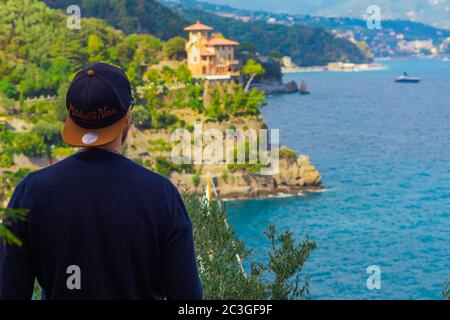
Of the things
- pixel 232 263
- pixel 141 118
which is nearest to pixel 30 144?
pixel 141 118

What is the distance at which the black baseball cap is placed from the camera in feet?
8.90

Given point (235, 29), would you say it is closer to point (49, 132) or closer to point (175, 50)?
point (175, 50)

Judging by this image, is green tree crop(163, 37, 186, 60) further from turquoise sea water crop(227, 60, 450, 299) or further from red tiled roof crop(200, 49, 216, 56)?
turquoise sea water crop(227, 60, 450, 299)

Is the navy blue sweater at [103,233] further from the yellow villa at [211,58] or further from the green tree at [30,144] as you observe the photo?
the yellow villa at [211,58]

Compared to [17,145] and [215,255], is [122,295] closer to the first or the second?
[215,255]

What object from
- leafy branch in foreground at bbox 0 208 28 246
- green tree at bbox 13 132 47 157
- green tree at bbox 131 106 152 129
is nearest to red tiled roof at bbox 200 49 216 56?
green tree at bbox 131 106 152 129

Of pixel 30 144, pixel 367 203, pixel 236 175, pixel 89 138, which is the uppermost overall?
pixel 89 138

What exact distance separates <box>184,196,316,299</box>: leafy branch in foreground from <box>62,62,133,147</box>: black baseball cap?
3.75 m

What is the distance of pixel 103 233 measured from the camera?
2646 mm

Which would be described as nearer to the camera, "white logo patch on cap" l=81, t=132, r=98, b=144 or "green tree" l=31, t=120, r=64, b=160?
"white logo patch on cap" l=81, t=132, r=98, b=144

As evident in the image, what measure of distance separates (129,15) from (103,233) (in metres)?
88.6

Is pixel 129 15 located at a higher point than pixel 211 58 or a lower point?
higher

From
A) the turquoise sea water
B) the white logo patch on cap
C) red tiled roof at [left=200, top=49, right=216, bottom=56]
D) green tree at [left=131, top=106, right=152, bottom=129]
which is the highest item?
the white logo patch on cap

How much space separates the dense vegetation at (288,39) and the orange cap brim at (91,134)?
12795 cm
